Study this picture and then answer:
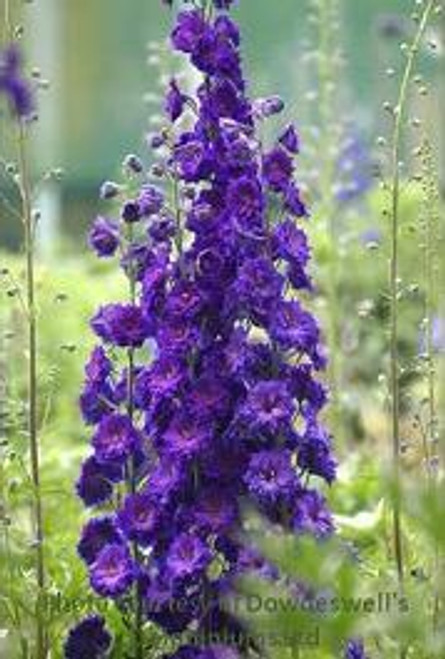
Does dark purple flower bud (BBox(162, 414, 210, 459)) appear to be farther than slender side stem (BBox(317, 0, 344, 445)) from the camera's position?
No

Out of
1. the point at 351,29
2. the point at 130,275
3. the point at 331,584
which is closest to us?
the point at 331,584

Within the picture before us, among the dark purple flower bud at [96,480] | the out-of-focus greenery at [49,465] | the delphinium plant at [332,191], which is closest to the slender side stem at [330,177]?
the delphinium plant at [332,191]

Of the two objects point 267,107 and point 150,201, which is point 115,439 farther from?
point 267,107

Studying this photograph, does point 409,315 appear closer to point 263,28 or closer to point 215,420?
point 215,420

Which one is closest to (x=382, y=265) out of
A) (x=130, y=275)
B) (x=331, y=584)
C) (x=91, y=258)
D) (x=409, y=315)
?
A: (x=409, y=315)

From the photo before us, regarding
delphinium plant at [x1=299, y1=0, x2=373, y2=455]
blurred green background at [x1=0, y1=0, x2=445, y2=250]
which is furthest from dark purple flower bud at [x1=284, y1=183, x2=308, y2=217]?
blurred green background at [x1=0, y1=0, x2=445, y2=250]

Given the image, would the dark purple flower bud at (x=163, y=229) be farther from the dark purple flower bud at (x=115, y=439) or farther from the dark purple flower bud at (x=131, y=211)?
the dark purple flower bud at (x=115, y=439)

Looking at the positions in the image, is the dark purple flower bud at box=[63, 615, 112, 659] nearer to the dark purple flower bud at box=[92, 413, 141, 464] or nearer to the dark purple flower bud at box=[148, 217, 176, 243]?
the dark purple flower bud at box=[92, 413, 141, 464]
